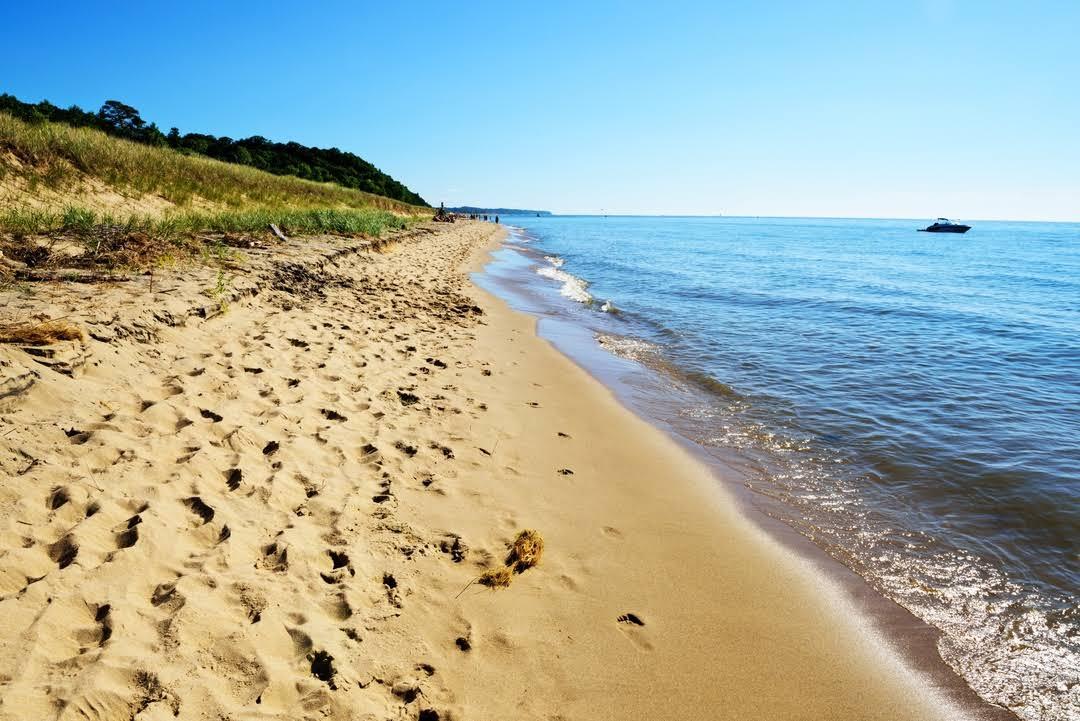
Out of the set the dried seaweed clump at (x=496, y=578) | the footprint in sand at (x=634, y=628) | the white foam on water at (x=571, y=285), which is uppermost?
the white foam on water at (x=571, y=285)

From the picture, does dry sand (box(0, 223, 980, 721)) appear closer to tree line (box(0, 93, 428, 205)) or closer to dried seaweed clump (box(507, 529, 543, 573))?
dried seaweed clump (box(507, 529, 543, 573))

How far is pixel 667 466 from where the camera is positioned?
5305mm

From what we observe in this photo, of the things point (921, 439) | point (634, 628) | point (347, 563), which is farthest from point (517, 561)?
point (921, 439)

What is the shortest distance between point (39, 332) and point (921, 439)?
894cm

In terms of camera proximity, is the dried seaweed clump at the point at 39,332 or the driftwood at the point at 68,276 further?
the driftwood at the point at 68,276

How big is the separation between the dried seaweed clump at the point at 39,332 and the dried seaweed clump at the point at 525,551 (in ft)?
13.5

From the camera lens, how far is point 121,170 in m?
15.5

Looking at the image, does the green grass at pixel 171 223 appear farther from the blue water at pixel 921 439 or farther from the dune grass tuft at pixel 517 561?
the dune grass tuft at pixel 517 561

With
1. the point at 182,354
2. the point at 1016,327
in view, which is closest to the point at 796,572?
the point at 182,354

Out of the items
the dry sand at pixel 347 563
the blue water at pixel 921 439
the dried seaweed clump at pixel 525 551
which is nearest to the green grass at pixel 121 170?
the dry sand at pixel 347 563

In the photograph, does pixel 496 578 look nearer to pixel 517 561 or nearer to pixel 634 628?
pixel 517 561

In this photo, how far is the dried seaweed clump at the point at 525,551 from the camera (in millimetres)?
3375

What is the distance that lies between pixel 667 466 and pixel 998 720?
9.72 feet

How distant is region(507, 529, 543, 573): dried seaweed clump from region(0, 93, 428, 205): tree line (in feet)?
130
